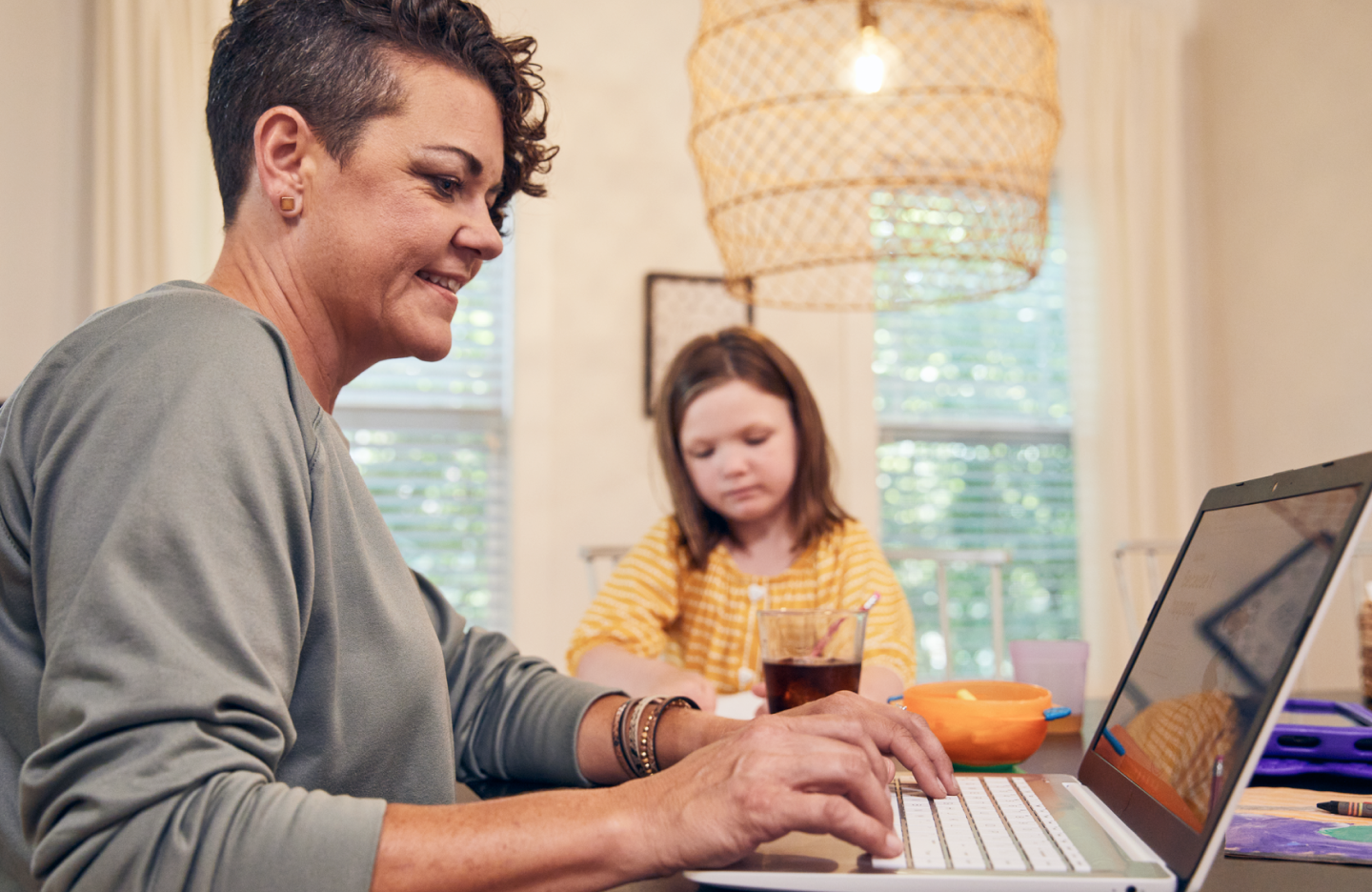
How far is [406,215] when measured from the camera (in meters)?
0.87

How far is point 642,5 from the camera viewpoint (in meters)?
3.26

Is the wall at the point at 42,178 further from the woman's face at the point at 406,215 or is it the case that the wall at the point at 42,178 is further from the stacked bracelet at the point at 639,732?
the stacked bracelet at the point at 639,732

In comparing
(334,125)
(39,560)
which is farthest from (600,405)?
(39,560)

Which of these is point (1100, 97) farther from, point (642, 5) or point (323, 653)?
point (323, 653)

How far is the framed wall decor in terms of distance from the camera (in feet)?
10.4

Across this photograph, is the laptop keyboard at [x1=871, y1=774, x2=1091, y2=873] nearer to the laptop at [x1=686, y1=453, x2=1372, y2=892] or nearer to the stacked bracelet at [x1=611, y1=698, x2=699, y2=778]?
the laptop at [x1=686, y1=453, x2=1372, y2=892]

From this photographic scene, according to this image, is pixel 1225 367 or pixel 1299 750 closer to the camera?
pixel 1299 750

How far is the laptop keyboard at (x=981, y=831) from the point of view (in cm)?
60

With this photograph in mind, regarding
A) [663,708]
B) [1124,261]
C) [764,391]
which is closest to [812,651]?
[663,708]

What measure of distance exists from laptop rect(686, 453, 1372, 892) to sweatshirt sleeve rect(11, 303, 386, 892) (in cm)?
25

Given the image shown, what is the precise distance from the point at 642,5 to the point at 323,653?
298 centimetres

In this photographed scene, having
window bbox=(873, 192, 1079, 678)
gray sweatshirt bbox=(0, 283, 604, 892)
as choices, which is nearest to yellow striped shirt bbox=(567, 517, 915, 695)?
gray sweatshirt bbox=(0, 283, 604, 892)

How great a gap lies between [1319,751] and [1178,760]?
→ 371 mm

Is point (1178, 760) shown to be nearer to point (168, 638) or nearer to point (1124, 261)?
point (168, 638)
